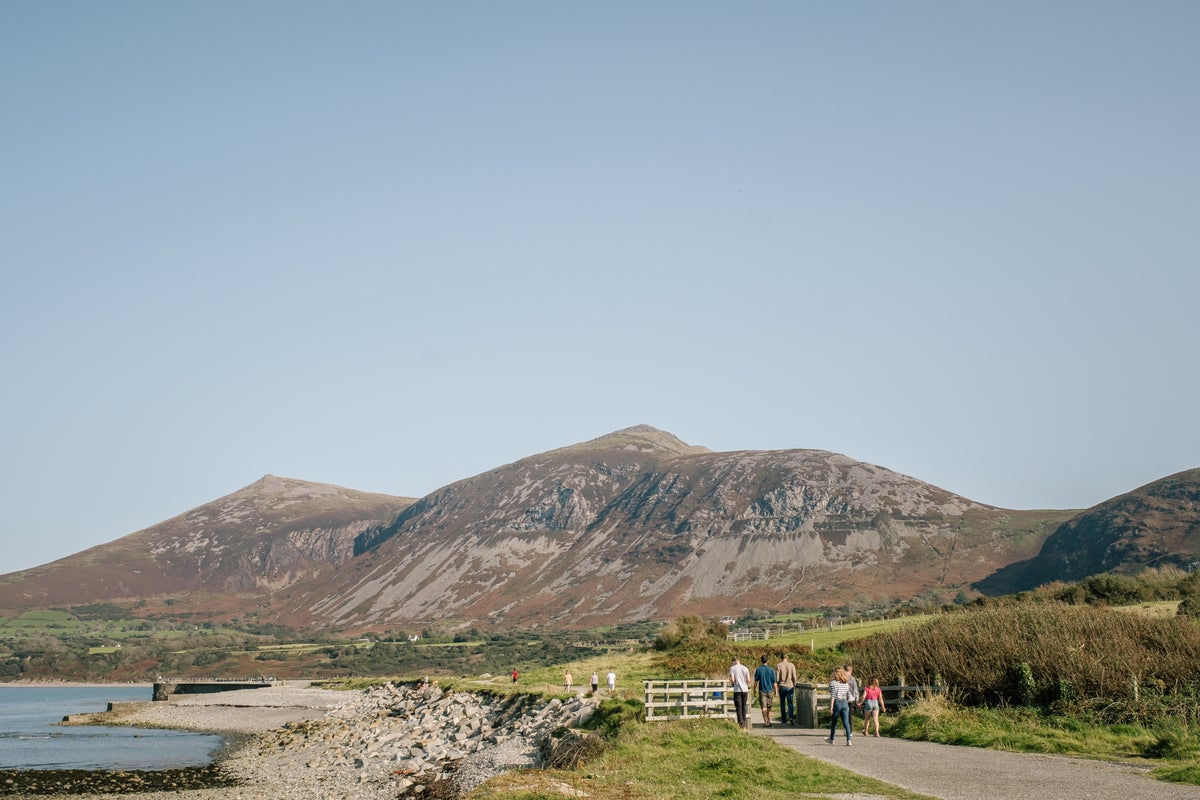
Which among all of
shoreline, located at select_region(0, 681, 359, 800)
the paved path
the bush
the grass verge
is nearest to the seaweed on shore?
shoreline, located at select_region(0, 681, 359, 800)

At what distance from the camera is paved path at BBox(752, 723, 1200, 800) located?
18109 millimetres

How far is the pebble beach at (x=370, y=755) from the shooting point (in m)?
39.6

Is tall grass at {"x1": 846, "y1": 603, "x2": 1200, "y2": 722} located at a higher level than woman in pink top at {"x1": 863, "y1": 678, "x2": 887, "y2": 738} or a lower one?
higher

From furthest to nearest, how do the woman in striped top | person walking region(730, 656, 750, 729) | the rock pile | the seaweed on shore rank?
the seaweed on shore
the rock pile
person walking region(730, 656, 750, 729)
the woman in striped top

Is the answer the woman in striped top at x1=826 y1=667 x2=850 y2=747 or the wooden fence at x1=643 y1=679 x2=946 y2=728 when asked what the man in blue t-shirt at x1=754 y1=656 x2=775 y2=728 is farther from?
the woman in striped top at x1=826 y1=667 x2=850 y2=747

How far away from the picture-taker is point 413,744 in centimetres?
5047

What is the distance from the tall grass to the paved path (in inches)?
216

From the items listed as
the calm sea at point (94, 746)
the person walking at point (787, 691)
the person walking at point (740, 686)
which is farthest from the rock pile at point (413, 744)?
the person walking at point (740, 686)

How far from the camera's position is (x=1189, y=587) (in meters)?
60.3

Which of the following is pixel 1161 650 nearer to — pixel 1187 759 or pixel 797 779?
pixel 1187 759

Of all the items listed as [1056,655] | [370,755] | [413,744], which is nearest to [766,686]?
[1056,655]

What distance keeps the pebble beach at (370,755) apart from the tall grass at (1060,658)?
1470 centimetres

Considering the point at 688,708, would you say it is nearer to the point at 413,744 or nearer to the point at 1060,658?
the point at 1060,658

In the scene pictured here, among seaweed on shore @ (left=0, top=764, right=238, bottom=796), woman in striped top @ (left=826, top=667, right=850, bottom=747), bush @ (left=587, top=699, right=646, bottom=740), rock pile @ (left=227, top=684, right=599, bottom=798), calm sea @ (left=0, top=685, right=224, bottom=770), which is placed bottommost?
calm sea @ (left=0, top=685, right=224, bottom=770)
